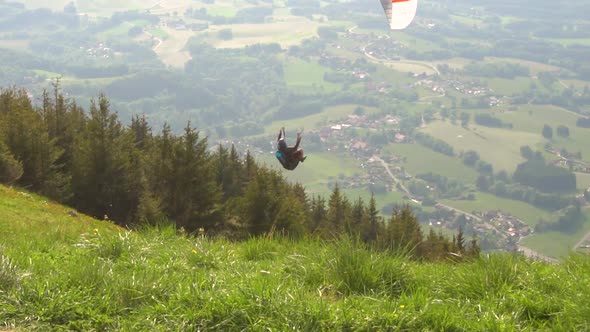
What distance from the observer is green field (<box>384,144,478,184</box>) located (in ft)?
509

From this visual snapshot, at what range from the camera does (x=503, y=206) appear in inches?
5517

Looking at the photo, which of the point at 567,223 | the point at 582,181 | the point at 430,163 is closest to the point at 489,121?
the point at 430,163

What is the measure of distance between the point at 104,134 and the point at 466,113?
17284cm

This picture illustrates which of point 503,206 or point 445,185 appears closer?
point 503,206

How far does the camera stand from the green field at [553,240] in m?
111

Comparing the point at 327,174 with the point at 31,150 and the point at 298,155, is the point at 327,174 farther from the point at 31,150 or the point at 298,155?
the point at 298,155

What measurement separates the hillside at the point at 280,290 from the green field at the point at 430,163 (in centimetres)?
14986

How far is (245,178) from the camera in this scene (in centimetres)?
6588

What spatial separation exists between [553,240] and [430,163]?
173 feet

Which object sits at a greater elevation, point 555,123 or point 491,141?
point 555,123

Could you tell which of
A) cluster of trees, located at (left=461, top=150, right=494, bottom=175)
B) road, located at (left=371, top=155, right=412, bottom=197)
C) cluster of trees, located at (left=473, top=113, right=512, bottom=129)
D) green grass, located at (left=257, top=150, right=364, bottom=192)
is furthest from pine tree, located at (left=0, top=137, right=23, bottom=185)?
cluster of trees, located at (left=473, top=113, right=512, bottom=129)

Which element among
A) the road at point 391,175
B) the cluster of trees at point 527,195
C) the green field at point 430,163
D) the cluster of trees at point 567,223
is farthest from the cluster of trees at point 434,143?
the cluster of trees at point 567,223

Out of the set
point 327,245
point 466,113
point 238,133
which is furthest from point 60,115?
point 466,113

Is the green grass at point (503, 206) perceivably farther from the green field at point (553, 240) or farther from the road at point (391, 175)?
the road at point (391, 175)
